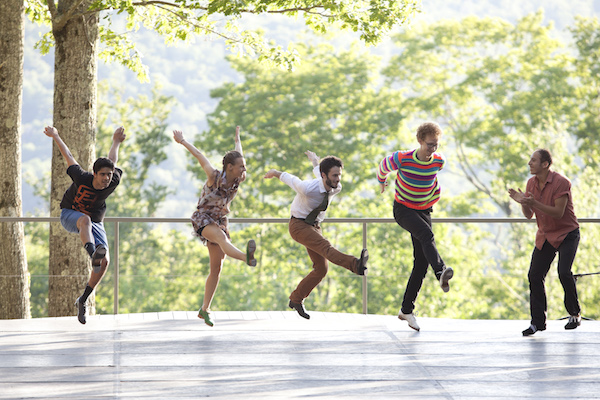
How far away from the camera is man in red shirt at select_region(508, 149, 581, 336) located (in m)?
6.98

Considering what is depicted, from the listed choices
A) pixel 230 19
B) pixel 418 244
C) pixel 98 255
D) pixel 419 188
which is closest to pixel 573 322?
pixel 418 244

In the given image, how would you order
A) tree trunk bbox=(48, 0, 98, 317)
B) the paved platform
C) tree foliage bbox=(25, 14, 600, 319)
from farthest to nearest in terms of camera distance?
1. tree foliage bbox=(25, 14, 600, 319)
2. tree trunk bbox=(48, 0, 98, 317)
3. the paved platform

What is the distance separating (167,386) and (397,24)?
7672mm

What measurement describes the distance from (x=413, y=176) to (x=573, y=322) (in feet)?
6.45

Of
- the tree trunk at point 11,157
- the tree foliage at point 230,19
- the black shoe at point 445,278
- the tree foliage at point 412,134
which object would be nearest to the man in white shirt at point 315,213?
the black shoe at point 445,278

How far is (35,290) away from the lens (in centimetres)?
3130

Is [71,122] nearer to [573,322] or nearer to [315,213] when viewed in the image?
[315,213]

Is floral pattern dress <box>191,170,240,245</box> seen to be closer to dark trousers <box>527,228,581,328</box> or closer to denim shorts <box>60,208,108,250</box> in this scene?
denim shorts <box>60,208,108,250</box>

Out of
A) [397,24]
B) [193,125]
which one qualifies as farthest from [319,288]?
[193,125]

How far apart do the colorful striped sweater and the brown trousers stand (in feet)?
2.34

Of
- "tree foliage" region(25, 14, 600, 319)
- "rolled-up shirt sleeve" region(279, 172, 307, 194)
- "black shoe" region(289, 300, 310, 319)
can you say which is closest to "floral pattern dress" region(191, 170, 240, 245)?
"rolled-up shirt sleeve" region(279, 172, 307, 194)

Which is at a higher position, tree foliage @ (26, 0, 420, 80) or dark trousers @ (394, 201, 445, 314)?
tree foliage @ (26, 0, 420, 80)

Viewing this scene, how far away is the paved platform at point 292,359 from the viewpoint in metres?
5.07

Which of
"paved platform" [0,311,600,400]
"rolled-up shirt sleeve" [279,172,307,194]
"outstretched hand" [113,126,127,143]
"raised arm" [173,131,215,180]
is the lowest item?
"paved platform" [0,311,600,400]
